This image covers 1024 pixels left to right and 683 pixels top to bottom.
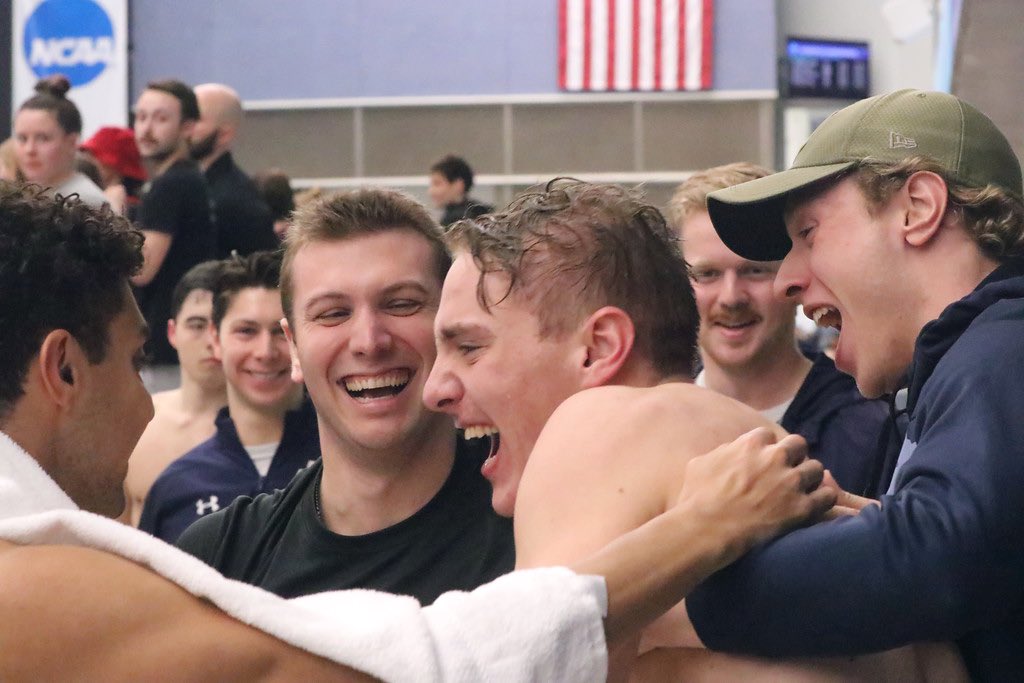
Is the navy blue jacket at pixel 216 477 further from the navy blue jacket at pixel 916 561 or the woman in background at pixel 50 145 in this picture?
the navy blue jacket at pixel 916 561

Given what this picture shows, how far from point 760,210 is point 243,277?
3.10m

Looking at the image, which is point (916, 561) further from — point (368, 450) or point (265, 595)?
point (368, 450)

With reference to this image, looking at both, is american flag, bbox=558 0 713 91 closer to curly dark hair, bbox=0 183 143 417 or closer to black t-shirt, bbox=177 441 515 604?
black t-shirt, bbox=177 441 515 604

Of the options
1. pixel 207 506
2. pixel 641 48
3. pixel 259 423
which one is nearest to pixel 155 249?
pixel 259 423

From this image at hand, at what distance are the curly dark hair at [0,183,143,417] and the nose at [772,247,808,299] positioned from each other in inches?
45.7

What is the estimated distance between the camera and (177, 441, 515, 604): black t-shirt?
9.48ft

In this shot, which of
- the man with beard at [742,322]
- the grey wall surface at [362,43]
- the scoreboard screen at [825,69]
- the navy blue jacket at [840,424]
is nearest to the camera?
the navy blue jacket at [840,424]

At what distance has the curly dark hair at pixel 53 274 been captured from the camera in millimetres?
2225

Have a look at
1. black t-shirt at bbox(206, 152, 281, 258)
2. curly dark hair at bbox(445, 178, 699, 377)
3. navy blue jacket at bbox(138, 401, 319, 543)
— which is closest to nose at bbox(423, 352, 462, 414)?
curly dark hair at bbox(445, 178, 699, 377)

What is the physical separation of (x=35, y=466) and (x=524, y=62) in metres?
13.7

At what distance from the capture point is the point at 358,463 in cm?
311

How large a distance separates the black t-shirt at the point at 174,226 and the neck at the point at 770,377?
9.71ft

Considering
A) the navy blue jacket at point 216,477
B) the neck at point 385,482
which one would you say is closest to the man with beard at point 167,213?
the navy blue jacket at point 216,477

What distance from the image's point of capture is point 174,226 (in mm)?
6352
